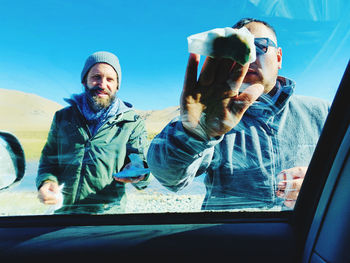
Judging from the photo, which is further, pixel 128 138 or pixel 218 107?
pixel 128 138

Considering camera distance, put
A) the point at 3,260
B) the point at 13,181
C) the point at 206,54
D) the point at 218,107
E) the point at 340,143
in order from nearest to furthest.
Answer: the point at 206,54
the point at 218,107
the point at 340,143
the point at 3,260
the point at 13,181

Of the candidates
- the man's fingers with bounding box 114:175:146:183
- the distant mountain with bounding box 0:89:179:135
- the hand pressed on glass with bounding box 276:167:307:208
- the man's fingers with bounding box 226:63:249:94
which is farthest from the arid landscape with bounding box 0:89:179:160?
the hand pressed on glass with bounding box 276:167:307:208

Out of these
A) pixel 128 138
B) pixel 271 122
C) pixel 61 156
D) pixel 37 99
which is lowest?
pixel 61 156

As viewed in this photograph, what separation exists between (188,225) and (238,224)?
28cm

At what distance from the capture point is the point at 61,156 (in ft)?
5.22

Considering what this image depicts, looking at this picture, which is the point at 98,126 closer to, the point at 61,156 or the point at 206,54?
the point at 61,156

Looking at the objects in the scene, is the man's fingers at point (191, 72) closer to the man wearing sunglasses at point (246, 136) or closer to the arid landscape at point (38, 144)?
the man wearing sunglasses at point (246, 136)

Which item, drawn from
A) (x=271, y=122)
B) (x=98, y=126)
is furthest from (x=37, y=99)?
(x=271, y=122)

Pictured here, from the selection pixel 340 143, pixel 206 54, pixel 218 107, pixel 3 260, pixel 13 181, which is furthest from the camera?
pixel 13 181

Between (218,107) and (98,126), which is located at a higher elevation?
(218,107)

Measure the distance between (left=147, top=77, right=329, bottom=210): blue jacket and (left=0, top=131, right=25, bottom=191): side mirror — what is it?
0.70m

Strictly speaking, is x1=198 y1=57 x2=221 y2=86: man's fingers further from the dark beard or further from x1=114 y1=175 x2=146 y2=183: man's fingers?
x1=114 y1=175 x2=146 y2=183: man's fingers

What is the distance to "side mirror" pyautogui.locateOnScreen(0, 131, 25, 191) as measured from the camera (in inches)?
57.2

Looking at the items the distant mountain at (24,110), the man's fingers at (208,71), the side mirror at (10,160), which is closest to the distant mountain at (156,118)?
the man's fingers at (208,71)
